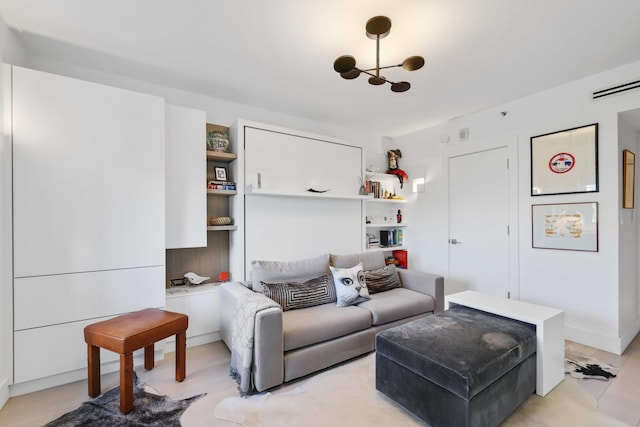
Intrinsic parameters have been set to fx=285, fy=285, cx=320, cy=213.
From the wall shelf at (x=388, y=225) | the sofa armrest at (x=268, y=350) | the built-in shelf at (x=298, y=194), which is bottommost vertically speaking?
the sofa armrest at (x=268, y=350)

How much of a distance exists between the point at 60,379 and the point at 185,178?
184 centimetres

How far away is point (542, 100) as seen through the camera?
3133mm

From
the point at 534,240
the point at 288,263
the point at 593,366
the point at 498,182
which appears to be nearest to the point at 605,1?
the point at 498,182

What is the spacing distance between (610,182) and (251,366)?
11.8 ft

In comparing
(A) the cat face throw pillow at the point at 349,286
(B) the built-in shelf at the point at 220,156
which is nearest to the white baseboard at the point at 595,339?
(A) the cat face throw pillow at the point at 349,286

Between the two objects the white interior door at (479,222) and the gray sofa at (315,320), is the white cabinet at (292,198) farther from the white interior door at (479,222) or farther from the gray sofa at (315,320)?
the white interior door at (479,222)

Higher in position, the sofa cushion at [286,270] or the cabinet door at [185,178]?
the cabinet door at [185,178]

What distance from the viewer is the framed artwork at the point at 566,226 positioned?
9.21ft

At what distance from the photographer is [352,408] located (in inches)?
74.5

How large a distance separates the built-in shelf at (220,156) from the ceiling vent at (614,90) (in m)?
3.63

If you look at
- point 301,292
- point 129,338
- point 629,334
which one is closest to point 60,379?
point 129,338

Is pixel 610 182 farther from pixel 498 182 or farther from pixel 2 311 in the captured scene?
pixel 2 311

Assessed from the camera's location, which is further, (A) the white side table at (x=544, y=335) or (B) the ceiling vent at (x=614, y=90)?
(B) the ceiling vent at (x=614, y=90)

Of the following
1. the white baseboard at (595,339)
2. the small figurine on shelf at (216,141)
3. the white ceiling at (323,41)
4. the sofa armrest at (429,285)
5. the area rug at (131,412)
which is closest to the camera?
the area rug at (131,412)
